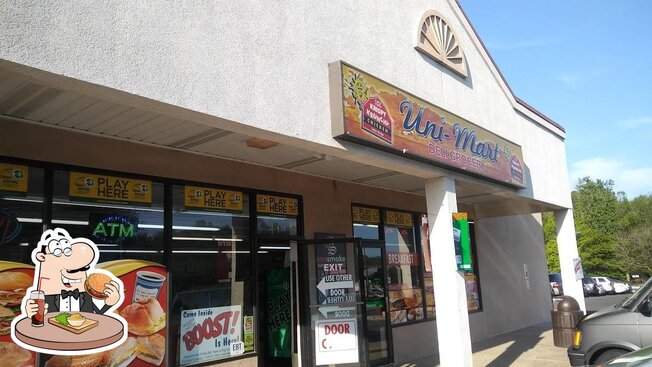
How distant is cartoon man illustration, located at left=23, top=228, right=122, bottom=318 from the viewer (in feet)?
16.6

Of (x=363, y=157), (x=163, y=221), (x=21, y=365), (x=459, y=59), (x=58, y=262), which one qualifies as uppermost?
(x=459, y=59)

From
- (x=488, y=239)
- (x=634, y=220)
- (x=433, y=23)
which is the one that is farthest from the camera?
(x=634, y=220)

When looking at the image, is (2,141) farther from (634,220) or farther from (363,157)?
(634,220)

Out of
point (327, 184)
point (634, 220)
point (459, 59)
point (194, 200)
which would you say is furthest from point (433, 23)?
point (634, 220)

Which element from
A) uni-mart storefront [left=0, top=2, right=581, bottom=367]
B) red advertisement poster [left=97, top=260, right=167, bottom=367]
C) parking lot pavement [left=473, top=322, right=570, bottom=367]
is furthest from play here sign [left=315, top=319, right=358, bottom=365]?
parking lot pavement [left=473, top=322, right=570, bottom=367]

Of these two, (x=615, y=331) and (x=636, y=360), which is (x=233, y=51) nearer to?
(x=636, y=360)

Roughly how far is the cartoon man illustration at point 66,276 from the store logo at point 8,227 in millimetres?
330

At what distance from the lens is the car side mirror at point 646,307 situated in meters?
6.69

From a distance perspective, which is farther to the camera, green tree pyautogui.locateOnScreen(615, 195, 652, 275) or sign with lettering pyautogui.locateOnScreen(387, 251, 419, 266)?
green tree pyautogui.locateOnScreen(615, 195, 652, 275)

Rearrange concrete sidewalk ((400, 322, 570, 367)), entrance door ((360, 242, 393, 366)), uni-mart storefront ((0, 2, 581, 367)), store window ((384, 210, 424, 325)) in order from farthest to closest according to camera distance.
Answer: store window ((384, 210, 424, 325)), concrete sidewalk ((400, 322, 570, 367)), entrance door ((360, 242, 393, 366)), uni-mart storefront ((0, 2, 581, 367))

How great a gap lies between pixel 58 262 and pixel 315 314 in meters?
4.20

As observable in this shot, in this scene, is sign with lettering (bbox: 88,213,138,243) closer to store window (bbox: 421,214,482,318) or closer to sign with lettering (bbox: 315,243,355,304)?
sign with lettering (bbox: 315,243,355,304)

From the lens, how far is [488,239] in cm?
1467

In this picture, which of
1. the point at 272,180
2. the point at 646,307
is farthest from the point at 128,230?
the point at 646,307
